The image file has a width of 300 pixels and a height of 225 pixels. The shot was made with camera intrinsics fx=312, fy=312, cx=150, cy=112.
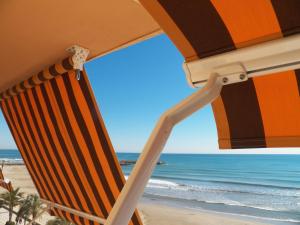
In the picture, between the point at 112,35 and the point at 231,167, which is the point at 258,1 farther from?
the point at 231,167

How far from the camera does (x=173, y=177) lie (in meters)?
29.1

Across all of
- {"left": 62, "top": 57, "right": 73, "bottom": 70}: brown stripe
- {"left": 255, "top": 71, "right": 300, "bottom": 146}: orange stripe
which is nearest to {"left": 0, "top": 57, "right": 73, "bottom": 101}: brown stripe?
{"left": 62, "top": 57, "right": 73, "bottom": 70}: brown stripe

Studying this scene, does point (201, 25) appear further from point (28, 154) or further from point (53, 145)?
point (28, 154)

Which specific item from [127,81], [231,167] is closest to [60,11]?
[231,167]

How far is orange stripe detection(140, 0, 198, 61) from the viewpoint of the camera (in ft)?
3.28

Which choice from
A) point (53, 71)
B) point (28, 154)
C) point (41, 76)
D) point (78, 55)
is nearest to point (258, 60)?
point (78, 55)

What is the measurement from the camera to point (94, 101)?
2.46 meters

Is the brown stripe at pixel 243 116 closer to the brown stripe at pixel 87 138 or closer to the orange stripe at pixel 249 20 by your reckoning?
the orange stripe at pixel 249 20

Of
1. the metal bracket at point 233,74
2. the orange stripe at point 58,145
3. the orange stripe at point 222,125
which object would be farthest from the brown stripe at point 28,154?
the metal bracket at point 233,74

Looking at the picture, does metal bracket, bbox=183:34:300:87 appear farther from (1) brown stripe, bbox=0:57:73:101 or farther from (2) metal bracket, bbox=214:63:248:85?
(1) brown stripe, bbox=0:57:73:101

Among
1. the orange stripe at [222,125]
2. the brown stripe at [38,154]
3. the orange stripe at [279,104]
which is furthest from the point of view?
the brown stripe at [38,154]

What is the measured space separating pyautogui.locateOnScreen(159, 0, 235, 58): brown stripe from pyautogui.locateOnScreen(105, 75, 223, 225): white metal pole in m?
0.23

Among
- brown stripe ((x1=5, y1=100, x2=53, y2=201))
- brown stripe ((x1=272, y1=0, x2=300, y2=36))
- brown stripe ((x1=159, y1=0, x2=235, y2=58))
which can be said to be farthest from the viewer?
brown stripe ((x1=5, y1=100, x2=53, y2=201))

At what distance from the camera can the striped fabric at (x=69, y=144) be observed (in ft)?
8.10
